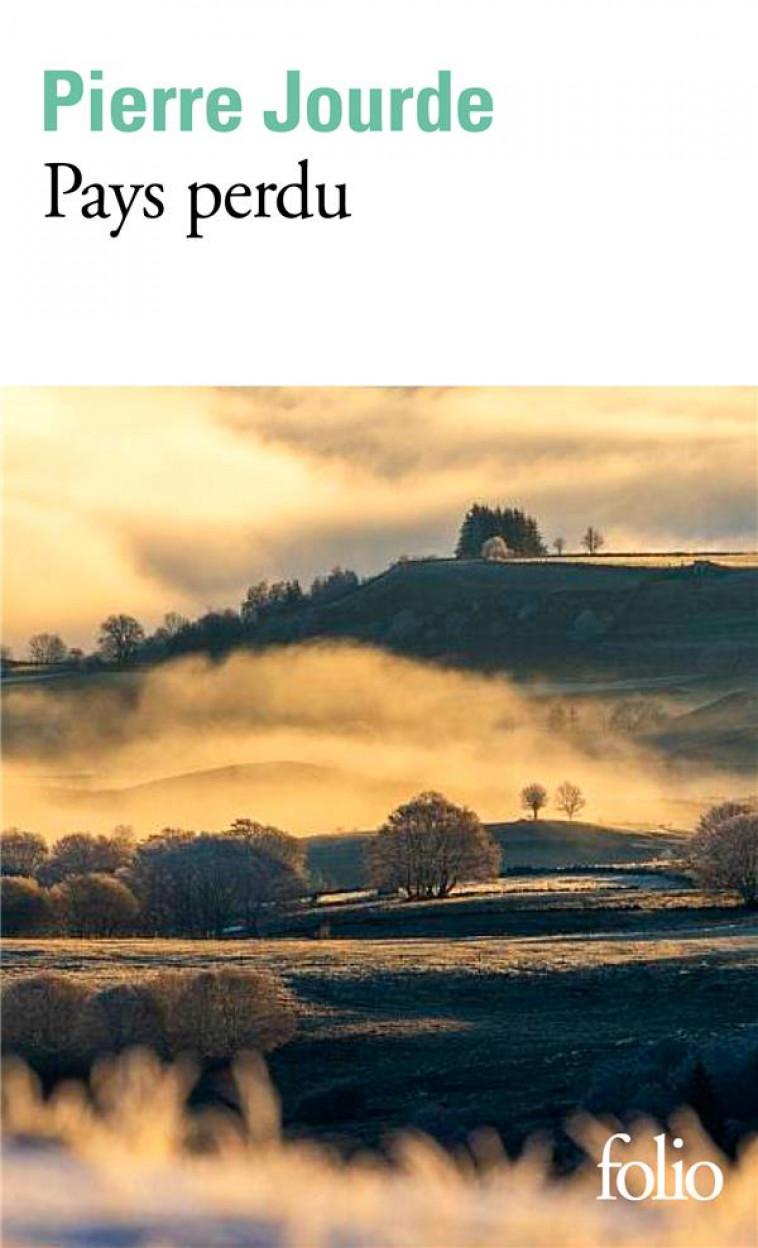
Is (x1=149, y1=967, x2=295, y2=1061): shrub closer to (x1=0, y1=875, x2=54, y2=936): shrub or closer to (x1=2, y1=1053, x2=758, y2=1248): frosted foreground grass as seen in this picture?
(x1=0, y1=875, x2=54, y2=936): shrub

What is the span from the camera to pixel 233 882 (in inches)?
564

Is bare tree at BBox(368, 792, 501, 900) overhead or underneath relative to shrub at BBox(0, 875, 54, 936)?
overhead

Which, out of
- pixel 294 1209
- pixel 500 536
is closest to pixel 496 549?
pixel 500 536

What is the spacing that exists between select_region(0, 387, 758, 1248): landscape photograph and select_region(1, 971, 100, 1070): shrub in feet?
0.09

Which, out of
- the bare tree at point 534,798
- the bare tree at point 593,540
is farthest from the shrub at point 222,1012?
the bare tree at point 593,540

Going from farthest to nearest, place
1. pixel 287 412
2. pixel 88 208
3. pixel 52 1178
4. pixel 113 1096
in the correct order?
pixel 287 412 → pixel 113 1096 → pixel 88 208 → pixel 52 1178

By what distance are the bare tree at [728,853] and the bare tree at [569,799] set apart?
3.23 ft

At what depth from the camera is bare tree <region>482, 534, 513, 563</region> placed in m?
14.5

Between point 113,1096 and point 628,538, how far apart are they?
20.1 feet

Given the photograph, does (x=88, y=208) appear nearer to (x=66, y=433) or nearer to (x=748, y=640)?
(x=66, y=433)

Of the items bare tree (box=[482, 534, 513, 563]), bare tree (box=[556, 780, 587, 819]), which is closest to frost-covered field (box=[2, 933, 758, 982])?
bare tree (box=[556, 780, 587, 819])

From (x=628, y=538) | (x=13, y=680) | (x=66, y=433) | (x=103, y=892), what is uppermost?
(x=66, y=433)

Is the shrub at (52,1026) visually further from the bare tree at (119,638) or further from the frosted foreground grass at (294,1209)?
the frosted foreground grass at (294,1209)

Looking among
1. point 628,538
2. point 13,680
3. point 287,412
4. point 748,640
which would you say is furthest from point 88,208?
point 748,640
